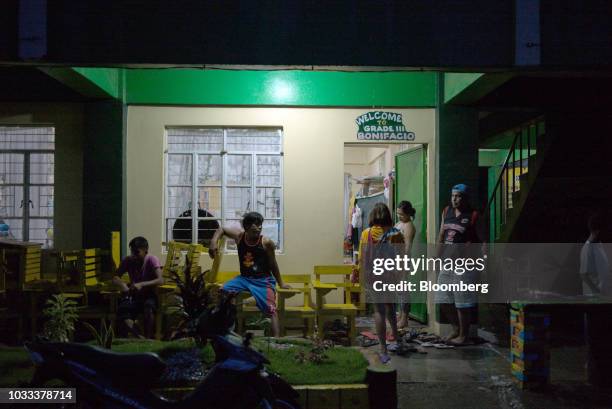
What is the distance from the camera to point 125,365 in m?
4.23

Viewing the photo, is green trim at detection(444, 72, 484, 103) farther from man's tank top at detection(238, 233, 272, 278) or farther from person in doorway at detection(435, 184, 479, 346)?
man's tank top at detection(238, 233, 272, 278)

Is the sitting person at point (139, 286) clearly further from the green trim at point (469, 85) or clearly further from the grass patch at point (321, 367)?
the green trim at point (469, 85)

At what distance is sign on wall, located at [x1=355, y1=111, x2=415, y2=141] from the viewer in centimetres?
917

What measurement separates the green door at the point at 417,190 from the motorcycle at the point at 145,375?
5369mm

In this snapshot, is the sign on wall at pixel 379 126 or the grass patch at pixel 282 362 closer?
the grass patch at pixel 282 362

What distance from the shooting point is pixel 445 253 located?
27.2 ft

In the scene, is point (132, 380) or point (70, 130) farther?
point (70, 130)

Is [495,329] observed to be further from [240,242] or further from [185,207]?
[185,207]

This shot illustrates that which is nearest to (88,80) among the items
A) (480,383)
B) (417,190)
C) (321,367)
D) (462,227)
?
(321,367)

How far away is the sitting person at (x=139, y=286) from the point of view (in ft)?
24.3

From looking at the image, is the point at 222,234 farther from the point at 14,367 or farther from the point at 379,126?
the point at 379,126

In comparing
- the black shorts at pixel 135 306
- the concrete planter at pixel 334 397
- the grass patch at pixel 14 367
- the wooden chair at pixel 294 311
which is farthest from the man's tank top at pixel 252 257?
the grass patch at pixel 14 367

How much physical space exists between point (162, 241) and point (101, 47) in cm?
358

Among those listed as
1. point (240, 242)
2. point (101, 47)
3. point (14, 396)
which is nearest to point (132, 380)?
point (14, 396)
